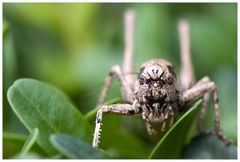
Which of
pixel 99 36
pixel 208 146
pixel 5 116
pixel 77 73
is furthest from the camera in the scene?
pixel 99 36

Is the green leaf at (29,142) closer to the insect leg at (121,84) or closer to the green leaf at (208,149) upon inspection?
the green leaf at (208,149)

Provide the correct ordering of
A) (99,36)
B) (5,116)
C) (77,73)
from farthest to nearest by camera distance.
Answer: (99,36) < (77,73) < (5,116)

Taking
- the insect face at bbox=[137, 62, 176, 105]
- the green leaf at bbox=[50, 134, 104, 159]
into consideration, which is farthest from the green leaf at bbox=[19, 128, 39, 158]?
the insect face at bbox=[137, 62, 176, 105]

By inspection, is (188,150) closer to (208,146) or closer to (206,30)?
(208,146)

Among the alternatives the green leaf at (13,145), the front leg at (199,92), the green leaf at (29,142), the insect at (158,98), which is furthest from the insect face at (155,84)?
the green leaf at (29,142)

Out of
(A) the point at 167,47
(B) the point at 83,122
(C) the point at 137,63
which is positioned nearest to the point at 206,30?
(A) the point at 167,47

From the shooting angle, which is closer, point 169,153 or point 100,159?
point 100,159
